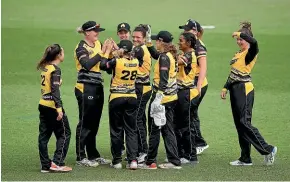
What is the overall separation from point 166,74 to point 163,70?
0.21 feet

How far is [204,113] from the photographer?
14.6m

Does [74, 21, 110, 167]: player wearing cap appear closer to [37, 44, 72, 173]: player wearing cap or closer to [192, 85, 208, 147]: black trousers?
[37, 44, 72, 173]: player wearing cap

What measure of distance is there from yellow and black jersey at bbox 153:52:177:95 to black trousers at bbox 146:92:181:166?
0.16 meters

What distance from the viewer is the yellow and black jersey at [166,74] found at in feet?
34.7

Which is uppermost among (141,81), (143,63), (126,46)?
(126,46)

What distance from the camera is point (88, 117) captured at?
10961 mm

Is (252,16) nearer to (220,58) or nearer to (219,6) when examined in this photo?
(219,6)

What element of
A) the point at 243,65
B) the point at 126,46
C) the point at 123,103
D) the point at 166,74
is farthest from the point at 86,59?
the point at 243,65

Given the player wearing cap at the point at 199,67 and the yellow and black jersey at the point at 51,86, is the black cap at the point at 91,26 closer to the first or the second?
the yellow and black jersey at the point at 51,86

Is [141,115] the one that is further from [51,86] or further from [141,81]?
[51,86]

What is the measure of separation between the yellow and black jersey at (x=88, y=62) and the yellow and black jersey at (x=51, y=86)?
0.43m

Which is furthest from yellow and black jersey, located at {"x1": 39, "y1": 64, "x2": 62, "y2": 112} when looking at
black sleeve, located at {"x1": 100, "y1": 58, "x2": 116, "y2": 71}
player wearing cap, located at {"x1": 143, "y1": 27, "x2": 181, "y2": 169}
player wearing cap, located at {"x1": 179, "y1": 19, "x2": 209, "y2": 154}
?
player wearing cap, located at {"x1": 179, "y1": 19, "x2": 209, "y2": 154}

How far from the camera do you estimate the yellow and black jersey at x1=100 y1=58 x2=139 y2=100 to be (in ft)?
34.7

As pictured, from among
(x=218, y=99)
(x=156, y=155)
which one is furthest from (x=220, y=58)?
(x=156, y=155)
